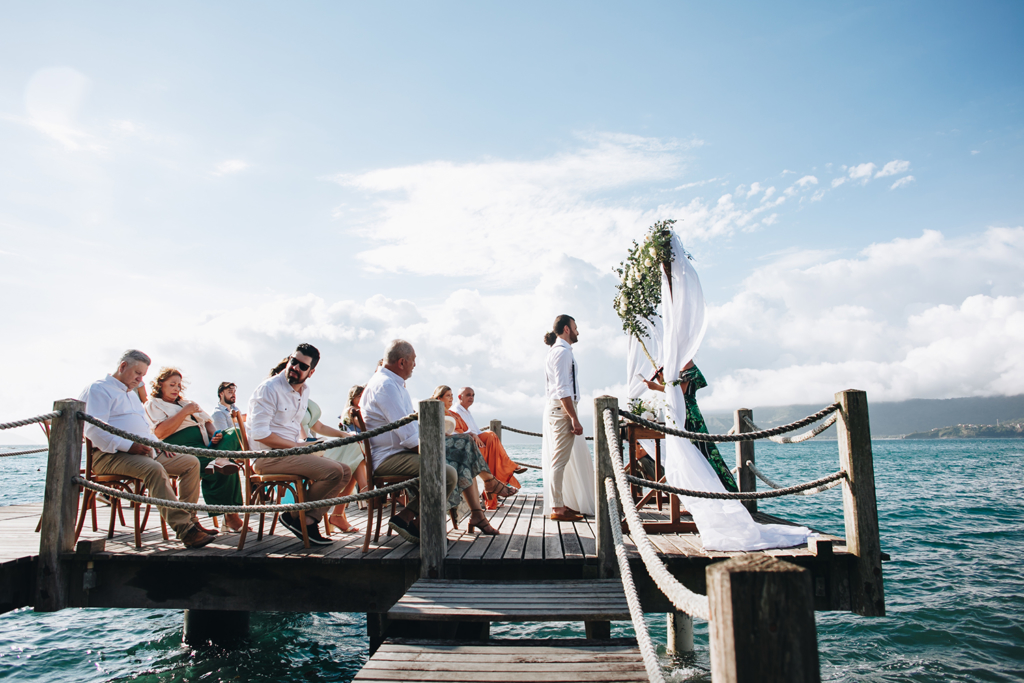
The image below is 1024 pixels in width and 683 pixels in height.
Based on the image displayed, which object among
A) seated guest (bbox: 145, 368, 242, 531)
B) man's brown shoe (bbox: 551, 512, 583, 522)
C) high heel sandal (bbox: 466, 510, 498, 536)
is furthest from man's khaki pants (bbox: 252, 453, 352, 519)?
man's brown shoe (bbox: 551, 512, 583, 522)

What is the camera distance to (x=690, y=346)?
5.49 metres

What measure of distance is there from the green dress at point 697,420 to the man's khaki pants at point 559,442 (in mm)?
1130

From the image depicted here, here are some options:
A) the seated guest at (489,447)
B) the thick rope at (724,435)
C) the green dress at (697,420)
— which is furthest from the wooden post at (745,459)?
the seated guest at (489,447)

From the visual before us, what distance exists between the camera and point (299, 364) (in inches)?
195

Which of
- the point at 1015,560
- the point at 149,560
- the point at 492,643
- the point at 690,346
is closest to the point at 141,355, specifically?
the point at 149,560

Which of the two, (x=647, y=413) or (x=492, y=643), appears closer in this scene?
(x=492, y=643)

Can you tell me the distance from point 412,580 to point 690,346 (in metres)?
3.22

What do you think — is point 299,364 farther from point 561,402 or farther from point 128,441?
point 561,402

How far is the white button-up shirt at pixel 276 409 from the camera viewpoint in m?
4.82

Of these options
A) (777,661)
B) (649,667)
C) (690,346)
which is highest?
(690,346)

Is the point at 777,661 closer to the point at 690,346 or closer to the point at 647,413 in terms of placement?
the point at 690,346

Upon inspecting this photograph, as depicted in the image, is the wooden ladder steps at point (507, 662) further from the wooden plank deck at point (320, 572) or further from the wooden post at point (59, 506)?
the wooden post at point (59, 506)

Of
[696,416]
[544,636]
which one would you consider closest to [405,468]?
[696,416]

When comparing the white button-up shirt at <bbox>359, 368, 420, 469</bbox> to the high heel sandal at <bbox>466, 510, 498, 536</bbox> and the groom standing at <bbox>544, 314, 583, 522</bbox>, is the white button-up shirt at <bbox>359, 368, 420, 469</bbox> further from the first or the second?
the groom standing at <bbox>544, 314, 583, 522</bbox>
